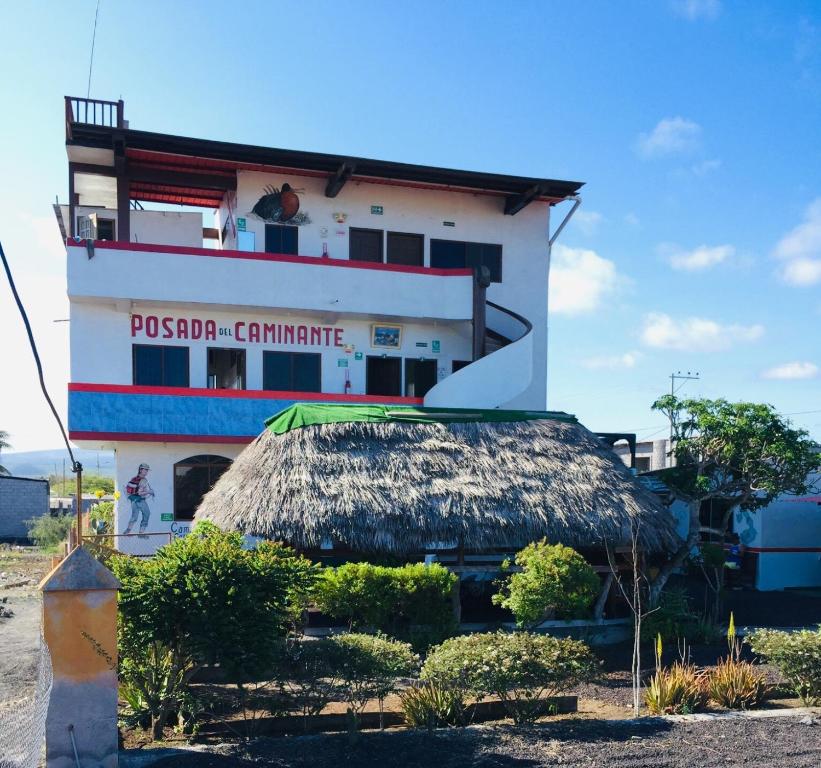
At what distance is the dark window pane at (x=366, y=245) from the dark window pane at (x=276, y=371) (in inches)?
139

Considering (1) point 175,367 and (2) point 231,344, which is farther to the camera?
(2) point 231,344

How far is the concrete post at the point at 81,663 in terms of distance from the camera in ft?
21.2

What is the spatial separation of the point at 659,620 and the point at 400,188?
14042mm

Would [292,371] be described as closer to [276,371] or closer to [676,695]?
[276,371]

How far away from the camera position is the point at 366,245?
22203 mm

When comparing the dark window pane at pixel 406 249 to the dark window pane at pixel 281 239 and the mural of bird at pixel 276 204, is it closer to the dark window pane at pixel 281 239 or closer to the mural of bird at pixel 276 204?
the dark window pane at pixel 281 239

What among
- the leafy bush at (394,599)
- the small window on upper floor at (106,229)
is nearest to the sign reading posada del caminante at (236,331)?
the small window on upper floor at (106,229)

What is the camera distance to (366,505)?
12562 mm

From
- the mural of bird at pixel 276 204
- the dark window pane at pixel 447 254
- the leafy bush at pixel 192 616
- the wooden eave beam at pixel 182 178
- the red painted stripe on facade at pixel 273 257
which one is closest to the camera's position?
the leafy bush at pixel 192 616

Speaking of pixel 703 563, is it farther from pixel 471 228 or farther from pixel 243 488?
pixel 471 228

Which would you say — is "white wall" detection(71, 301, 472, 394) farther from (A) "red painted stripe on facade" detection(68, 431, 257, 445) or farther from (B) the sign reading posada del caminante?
(A) "red painted stripe on facade" detection(68, 431, 257, 445)

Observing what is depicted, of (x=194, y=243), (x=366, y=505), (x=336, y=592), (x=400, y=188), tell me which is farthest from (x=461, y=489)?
(x=194, y=243)

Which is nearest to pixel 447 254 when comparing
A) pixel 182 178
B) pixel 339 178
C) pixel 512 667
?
pixel 339 178

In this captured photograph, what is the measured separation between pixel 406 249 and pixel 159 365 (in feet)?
24.7
